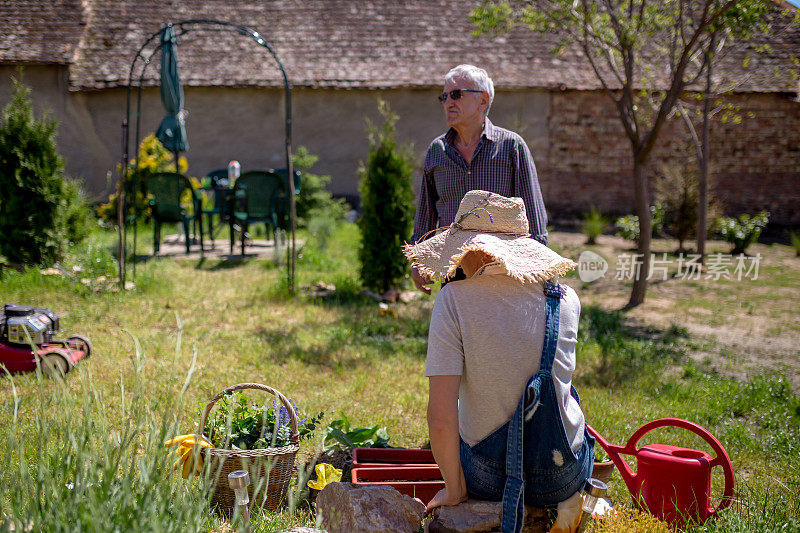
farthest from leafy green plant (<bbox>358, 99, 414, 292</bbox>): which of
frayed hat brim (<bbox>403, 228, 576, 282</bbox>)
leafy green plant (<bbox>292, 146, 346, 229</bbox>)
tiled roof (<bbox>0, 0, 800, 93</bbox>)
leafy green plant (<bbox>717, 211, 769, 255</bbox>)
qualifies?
leafy green plant (<bbox>717, 211, 769, 255</bbox>)

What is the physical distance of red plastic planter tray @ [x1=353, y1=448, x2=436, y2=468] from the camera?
2980 millimetres

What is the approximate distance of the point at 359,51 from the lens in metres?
13.8

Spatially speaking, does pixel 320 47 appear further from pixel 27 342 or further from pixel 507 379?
pixel 507 379

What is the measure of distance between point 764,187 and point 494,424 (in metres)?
14.4

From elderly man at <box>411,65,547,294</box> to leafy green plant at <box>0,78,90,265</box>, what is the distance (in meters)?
5.49

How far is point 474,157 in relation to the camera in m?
3.60

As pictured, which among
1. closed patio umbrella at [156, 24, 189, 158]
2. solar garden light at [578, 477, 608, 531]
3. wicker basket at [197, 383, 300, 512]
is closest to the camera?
solar garden light at [578, 477, 608, 531]

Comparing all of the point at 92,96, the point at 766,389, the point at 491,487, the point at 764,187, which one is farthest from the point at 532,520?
the point at 764,187

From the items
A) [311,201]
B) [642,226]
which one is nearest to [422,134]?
[311,201]

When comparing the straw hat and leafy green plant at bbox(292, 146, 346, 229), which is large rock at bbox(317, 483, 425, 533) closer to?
the straw hat

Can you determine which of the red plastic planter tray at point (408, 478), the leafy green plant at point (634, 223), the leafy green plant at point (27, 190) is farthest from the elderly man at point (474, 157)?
the leafy green plant at point (634, 223)

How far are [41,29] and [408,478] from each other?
13.6 metres

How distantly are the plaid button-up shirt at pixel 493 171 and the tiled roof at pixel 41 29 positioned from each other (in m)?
11.3

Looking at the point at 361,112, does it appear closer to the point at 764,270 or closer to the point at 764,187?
the point at 764,270
